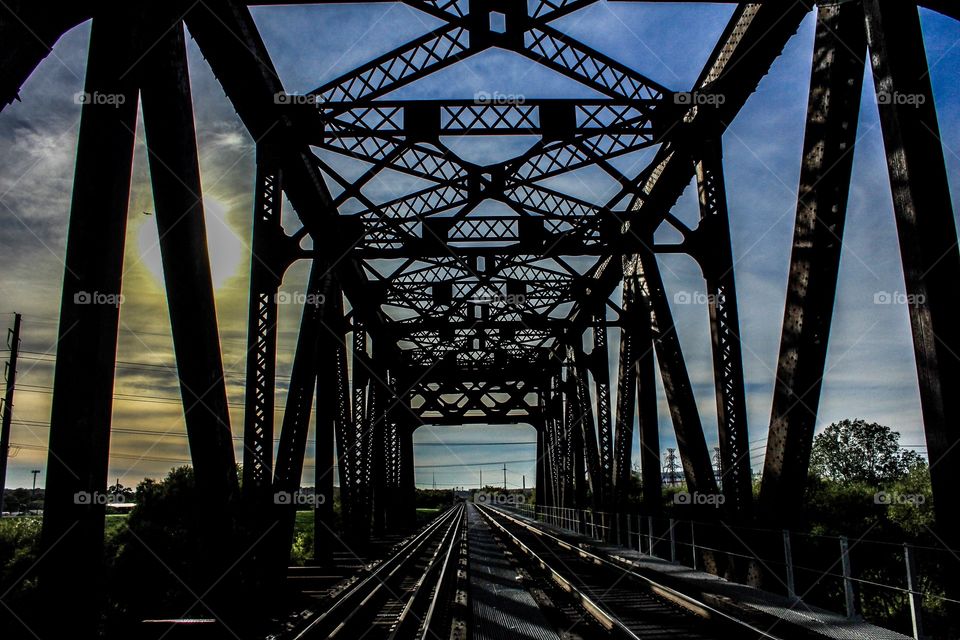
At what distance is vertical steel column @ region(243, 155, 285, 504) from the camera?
951cm

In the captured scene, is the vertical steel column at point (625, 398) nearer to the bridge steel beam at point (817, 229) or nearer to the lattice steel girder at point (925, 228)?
the bridge steel beam at point (817, 229)

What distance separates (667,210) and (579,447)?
1533 cm

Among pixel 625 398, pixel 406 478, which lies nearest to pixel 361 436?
pixel 625 398

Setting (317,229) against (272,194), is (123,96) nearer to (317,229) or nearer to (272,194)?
(272,194)

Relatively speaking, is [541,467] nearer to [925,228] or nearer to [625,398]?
[625,398]

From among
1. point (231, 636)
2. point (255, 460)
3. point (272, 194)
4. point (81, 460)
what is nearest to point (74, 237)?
point (81, 460)

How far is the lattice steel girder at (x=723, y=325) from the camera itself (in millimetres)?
9977

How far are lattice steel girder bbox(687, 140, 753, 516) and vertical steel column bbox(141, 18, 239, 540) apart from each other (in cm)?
713

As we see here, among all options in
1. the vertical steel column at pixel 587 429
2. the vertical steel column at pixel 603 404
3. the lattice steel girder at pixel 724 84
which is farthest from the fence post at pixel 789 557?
the vertical steel column at pixel 587 429

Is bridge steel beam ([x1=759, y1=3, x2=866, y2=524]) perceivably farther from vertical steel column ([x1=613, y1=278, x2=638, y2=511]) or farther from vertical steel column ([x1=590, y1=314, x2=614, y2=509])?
vertical steel column ([x1=590, y1=314, x2=614, y2=509])

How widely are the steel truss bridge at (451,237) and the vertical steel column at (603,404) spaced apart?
0.27 ft

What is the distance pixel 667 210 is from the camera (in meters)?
14.0

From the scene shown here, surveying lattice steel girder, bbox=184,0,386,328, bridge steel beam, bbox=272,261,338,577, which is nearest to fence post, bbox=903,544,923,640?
bridge steel beam, bbox=272,261,338,577

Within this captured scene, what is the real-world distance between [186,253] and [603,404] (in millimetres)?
17263
